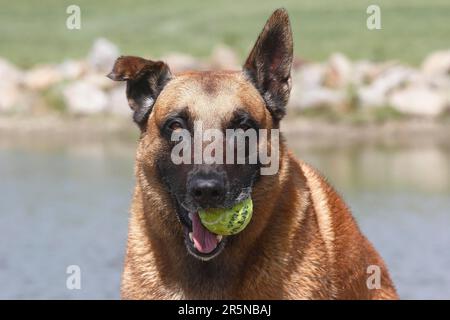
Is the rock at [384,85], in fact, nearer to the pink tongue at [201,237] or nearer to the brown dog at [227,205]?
the brown dog at [227,205]

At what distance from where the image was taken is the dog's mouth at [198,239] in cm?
689

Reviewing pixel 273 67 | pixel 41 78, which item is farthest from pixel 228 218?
pixel 41 78

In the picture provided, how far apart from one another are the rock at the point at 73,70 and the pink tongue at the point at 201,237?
22.7 meters

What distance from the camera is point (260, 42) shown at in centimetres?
722

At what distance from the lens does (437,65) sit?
90.8 feet

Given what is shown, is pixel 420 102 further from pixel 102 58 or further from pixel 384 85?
pixel 102 58

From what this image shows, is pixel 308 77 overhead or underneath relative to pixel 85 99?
overhead

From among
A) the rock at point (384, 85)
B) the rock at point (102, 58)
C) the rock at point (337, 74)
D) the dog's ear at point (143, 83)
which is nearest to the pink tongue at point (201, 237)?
the dog's ear at point (143, 83)

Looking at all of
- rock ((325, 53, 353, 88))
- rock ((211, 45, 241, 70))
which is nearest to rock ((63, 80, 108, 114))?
rock ((211, 45, 241, 70))

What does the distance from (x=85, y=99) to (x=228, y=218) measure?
2049cm

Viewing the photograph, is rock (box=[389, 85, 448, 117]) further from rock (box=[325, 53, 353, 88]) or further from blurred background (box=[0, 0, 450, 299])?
rock (box=[325, 53, 353, 88])

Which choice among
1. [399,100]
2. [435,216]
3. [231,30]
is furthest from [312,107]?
[231,30]

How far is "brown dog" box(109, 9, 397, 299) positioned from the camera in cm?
698

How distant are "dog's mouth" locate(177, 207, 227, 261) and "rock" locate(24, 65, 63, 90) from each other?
22100mm
